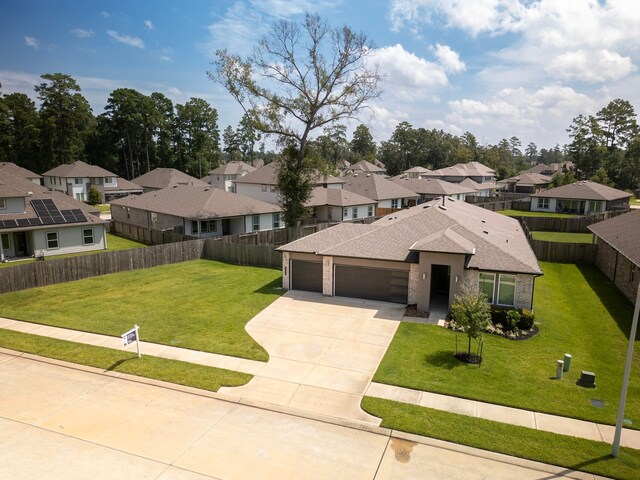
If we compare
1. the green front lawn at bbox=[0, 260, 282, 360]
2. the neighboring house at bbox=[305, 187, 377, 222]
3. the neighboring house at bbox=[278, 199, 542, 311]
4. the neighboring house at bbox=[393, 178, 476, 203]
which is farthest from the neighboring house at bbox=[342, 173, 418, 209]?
the green front lawn at bbox=[0, 260, 282, 360]

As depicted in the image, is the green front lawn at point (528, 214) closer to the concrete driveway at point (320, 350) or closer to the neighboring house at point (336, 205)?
the neighboring house at point (336, 205)

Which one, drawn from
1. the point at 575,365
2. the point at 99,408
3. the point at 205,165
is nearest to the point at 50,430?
the point at 99,408

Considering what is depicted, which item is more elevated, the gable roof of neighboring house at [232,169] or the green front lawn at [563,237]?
the gable roof of neighboring house at [232,169]

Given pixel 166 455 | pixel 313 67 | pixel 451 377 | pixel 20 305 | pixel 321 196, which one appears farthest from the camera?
pixel 321 196

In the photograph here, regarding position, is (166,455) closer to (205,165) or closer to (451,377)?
(451,377)

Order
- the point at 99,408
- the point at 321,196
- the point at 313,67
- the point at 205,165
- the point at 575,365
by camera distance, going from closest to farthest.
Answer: the point at 99,408 → the point at 575,365 → the point at 313,67 → the point at 321,196 → the point at 205,165

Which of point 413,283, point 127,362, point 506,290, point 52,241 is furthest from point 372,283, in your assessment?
point 52,241

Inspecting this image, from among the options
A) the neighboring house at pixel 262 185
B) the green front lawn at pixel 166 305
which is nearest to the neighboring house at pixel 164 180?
the neighboring house at pixel 262 185
